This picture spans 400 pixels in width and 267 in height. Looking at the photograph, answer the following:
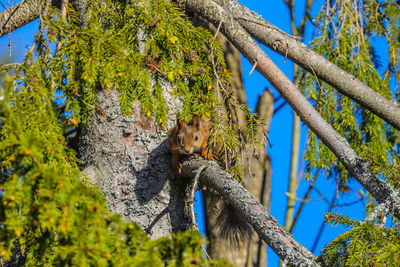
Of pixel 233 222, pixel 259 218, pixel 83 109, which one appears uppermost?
pixel 83 109

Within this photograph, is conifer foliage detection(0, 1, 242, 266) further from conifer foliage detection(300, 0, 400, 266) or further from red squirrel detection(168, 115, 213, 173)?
conifer foliage detection(300, 0, 400, 266)

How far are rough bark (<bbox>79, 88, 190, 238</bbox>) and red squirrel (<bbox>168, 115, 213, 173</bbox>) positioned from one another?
0.23 ft

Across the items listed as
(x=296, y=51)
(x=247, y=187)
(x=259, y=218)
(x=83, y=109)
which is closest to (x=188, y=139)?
(x=83, y=109)

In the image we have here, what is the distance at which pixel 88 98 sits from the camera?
1812 millimetres

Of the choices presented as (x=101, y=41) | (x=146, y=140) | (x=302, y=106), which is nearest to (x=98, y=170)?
(x=146, y=140)

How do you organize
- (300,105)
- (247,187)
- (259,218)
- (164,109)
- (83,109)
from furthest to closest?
(247,187), (164,109), (83,109), (300,105), (259,218)

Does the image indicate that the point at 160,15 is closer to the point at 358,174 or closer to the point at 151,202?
the point at 151,202

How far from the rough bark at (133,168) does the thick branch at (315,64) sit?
64 cm

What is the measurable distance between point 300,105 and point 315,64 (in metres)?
0.23

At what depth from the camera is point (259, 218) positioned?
1.41 meters

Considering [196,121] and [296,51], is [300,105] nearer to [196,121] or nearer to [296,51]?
[296,51]

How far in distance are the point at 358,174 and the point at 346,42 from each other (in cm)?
105

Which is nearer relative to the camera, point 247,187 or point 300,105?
point 300,105

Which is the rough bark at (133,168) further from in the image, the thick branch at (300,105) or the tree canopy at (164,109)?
the thick branch at (300,105)
